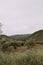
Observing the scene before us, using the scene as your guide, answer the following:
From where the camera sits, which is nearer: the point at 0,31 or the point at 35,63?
the point at 35,63

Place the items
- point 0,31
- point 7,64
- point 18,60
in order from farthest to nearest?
point 0,31 < point 18,60 < point 7,64

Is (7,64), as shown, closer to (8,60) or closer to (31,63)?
(8,60)

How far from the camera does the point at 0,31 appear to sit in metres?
70.6

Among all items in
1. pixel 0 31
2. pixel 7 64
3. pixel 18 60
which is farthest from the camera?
pixel 0 31

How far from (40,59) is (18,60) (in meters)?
1.40

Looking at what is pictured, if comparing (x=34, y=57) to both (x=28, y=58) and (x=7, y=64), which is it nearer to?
(x=28, y=58)

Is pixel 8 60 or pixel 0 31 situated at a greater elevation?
pixel 0 31

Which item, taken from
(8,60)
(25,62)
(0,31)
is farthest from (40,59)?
(0,31)

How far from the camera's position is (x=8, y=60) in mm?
11320

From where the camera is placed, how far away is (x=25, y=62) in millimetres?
11188

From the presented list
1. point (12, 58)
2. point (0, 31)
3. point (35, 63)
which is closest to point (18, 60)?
point (12, 58)

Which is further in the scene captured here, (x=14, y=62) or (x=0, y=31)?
(x=0, y=31)

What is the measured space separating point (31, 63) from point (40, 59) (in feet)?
3.30

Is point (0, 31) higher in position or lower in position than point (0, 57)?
higher
